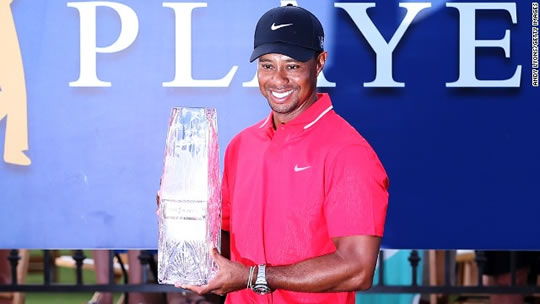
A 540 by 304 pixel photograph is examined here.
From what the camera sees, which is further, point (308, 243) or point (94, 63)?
point (94, 63)

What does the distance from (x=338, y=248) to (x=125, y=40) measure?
5.55 ft

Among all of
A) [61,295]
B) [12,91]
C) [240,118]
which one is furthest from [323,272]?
[61,295]

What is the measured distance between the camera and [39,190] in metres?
3.77

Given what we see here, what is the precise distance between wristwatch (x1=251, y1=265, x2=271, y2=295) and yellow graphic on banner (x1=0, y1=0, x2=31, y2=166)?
171 centimetres

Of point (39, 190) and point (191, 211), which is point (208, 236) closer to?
point (191, 211)

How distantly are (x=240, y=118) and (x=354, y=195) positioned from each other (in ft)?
4.74

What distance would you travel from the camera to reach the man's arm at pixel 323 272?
7.59 feet

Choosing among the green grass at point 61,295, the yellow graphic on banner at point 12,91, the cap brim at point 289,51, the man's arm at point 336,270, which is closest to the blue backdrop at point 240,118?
the yellow graphic on banner at point 12,91

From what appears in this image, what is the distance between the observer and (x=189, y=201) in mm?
2289

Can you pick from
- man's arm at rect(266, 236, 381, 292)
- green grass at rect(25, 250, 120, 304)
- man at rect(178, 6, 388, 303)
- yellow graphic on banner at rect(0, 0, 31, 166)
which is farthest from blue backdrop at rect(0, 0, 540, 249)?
green grass at rect(25, 250, 120, 304)

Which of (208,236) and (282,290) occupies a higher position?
(208,236)

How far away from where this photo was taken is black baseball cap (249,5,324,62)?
2436 millimetres

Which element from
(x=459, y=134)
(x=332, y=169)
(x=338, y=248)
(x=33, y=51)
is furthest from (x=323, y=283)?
(x=33, y=51)

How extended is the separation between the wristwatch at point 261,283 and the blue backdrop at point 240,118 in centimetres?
141
